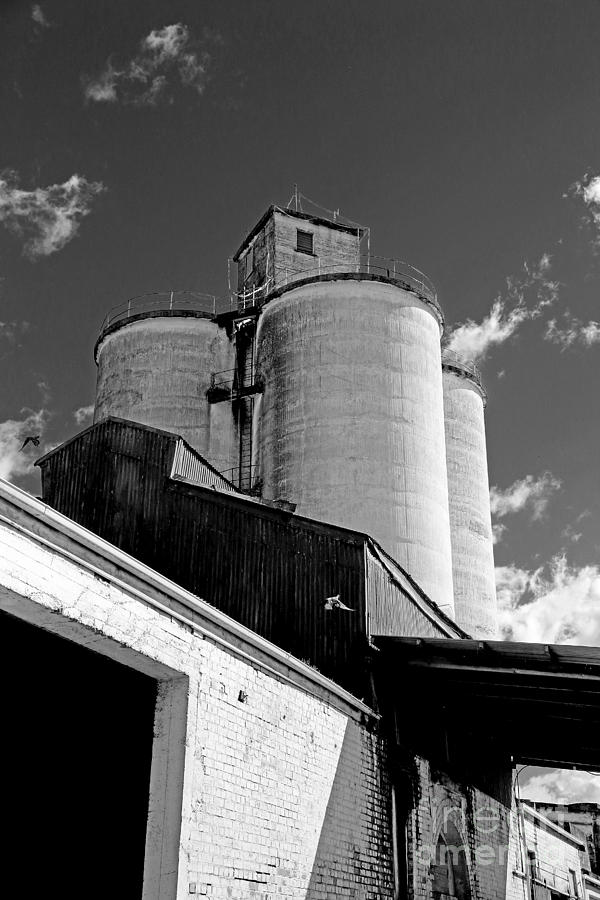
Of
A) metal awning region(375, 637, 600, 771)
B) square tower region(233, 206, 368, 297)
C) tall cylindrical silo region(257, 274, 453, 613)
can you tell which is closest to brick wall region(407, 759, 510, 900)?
metal awning region(375, 637, 600, 771)

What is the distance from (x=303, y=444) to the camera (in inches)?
940

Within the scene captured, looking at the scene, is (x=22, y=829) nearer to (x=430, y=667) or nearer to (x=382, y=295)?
(x=430, y=667)

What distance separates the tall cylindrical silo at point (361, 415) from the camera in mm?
22859

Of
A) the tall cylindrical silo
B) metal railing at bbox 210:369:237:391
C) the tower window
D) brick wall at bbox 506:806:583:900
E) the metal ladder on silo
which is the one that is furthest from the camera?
the tower window

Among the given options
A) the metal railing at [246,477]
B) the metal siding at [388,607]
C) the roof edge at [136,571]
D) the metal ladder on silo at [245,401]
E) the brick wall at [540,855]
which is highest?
the metal ladder on silo at [245,401]

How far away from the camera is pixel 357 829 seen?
37.0ft

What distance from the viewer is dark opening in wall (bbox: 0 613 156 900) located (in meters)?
8.52

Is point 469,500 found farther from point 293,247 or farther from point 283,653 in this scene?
point 283,653

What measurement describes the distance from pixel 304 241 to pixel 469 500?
1048 centimetres

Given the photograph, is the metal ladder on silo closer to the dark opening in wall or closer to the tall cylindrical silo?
the tall cylindrical silo

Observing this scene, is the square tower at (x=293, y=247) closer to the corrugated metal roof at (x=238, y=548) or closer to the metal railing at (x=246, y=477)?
the metal railing at (x=246, y=477)

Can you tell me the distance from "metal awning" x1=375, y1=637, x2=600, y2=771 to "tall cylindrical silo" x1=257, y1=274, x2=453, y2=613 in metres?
6.83

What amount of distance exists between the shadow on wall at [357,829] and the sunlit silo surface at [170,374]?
50.8 feet

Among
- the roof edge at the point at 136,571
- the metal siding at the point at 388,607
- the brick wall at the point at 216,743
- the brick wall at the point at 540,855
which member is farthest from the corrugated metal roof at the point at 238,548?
the brick wall at the point at 540,855
